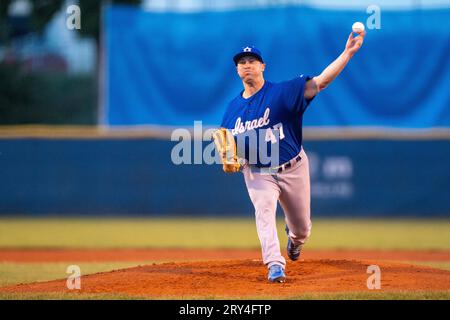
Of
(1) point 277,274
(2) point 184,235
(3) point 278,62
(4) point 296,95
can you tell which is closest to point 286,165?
(4) point 296,95

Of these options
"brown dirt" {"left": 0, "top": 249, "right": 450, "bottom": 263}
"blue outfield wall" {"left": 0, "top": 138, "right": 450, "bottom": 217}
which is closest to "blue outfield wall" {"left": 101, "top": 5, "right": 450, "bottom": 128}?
"blue outfield wall" {"left": 0, "top": 138, "right": 450, "bottom": 217}

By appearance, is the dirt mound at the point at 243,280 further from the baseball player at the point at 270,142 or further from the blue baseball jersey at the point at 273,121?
the blue baseball jersey at the point at 273,121

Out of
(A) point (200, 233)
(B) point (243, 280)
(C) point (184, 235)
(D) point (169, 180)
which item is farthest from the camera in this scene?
(D) point (169, 180)

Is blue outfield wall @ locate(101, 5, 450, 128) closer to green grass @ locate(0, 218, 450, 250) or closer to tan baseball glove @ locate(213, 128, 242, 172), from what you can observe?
green grass @ locate(0, 218, 450, 250)

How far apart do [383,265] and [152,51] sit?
8987 mm

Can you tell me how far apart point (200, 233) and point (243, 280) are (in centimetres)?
621

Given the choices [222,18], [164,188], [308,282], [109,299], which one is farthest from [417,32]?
[109,299]

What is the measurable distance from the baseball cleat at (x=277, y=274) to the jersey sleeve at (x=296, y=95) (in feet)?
3.52

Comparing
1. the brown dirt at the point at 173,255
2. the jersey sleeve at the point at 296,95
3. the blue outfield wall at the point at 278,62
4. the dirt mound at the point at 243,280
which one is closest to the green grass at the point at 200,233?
the brown dirt at the point at 173,255

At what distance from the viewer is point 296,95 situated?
5.45 metres

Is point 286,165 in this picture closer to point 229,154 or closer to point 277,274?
point 229,154

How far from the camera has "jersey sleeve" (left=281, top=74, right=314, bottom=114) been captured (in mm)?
5453

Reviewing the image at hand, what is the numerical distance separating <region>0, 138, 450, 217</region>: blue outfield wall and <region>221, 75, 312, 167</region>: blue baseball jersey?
761 centimetres

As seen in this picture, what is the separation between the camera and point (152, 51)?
47.1 ft
